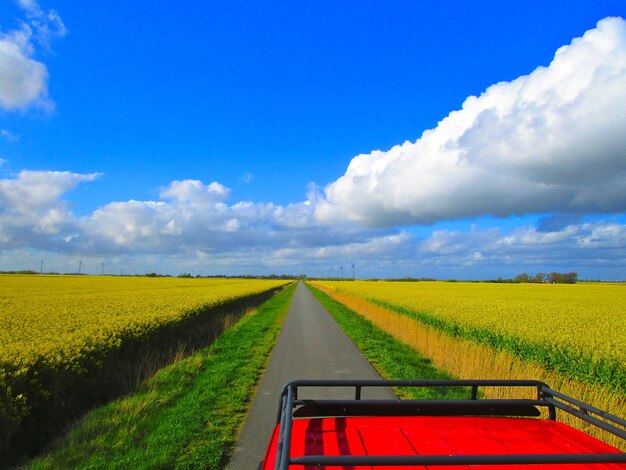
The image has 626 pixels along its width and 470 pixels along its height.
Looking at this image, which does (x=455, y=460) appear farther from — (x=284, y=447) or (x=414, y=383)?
(x=414, y=383)

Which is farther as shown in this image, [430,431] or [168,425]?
[168,425]

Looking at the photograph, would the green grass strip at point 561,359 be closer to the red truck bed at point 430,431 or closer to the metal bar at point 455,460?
the red truck bed at point 430,431

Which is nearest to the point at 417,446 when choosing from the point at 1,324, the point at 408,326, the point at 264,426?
the point at 264,426

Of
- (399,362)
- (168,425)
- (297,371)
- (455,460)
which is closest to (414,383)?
(455,460)

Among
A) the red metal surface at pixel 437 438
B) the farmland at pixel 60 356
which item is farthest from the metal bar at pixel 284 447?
the farmland at pixel 60 356

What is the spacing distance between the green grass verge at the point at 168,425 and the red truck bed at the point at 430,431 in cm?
248

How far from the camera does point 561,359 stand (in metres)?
8.92

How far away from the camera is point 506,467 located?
2.15 m

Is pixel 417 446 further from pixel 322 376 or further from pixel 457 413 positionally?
pixel 322 376

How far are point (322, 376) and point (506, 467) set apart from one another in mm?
7238

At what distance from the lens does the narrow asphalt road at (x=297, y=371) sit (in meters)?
5.24

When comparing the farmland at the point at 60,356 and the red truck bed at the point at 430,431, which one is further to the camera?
the farmland at the point at 60,356

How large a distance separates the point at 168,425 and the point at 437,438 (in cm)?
454

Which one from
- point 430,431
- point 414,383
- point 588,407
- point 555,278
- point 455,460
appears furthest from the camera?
point 555,278
